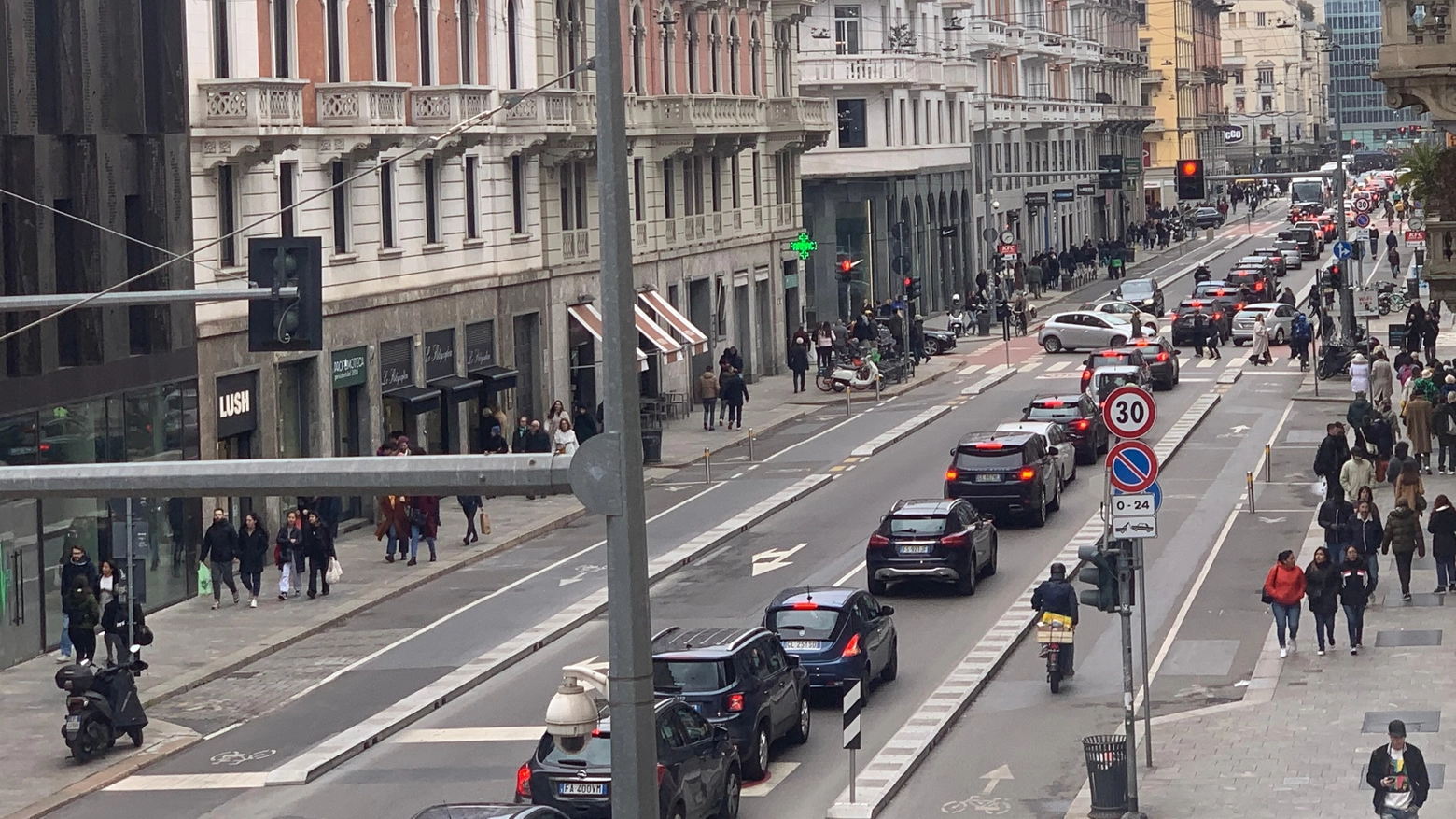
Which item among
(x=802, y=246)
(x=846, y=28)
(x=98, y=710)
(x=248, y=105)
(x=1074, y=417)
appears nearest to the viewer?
(x=98, y=710)

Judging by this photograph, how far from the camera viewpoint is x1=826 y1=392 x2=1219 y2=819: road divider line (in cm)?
2236

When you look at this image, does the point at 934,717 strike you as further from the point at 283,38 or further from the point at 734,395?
the point at 734,395

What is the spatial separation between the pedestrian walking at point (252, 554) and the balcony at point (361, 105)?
9.01 m

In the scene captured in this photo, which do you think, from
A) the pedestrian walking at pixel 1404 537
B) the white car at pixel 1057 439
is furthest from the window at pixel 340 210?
the pedestrian walking at pixel 1404 537

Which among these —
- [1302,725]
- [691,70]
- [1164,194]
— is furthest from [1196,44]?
[1302,725]

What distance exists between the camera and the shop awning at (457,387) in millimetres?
45188

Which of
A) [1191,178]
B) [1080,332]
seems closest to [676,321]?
[1191,178]

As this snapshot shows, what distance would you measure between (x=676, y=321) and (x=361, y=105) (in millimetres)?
17284

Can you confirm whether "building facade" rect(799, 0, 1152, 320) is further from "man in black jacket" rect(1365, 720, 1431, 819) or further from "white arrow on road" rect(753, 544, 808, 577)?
"man in black jacket" rect(1365, 720, 1431, 819)

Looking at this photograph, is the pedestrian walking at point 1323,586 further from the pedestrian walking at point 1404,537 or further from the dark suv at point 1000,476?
the dark suv at point 1000,476

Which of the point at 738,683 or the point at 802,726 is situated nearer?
the point at 738,683

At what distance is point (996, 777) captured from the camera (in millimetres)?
23250

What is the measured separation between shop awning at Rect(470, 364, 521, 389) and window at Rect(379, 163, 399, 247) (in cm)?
Result: 406

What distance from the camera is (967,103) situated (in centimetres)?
9600
